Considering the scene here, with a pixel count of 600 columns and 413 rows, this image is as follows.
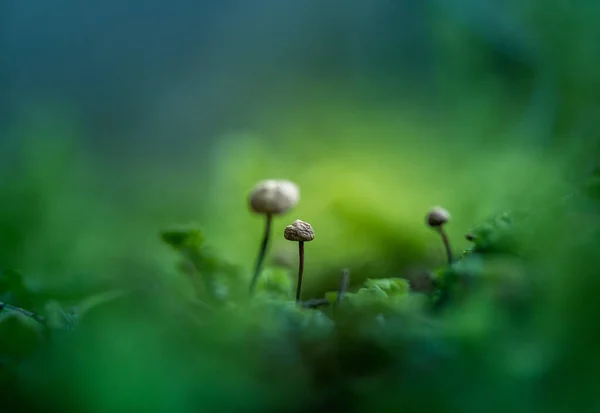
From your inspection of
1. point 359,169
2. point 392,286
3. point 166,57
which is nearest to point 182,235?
point 392,286

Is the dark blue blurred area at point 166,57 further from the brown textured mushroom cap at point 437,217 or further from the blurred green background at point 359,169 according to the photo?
the brown textured mushroom cap at point 437,217

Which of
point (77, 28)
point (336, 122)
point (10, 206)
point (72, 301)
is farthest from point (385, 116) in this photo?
point (77, 28)

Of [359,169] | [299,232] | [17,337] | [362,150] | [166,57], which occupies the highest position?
[166,57]

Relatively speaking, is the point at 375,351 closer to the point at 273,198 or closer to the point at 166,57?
the point at 273,198

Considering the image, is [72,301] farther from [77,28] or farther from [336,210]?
[77,28]

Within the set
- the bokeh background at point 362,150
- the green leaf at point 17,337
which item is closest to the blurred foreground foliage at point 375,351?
the green leaf at point 17,337

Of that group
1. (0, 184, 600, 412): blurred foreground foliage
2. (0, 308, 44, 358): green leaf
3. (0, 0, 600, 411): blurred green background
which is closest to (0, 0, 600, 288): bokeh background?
(0, 0, 600, 411): blurred green background

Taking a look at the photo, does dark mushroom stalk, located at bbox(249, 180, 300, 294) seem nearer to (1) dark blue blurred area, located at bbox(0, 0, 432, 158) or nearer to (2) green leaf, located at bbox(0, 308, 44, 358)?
(2) green leaf, located at bbox(0, 308, 44, 358)

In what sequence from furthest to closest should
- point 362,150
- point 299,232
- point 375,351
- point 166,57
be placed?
point 166,57, point 362,150, point 299,232, point 375,351
